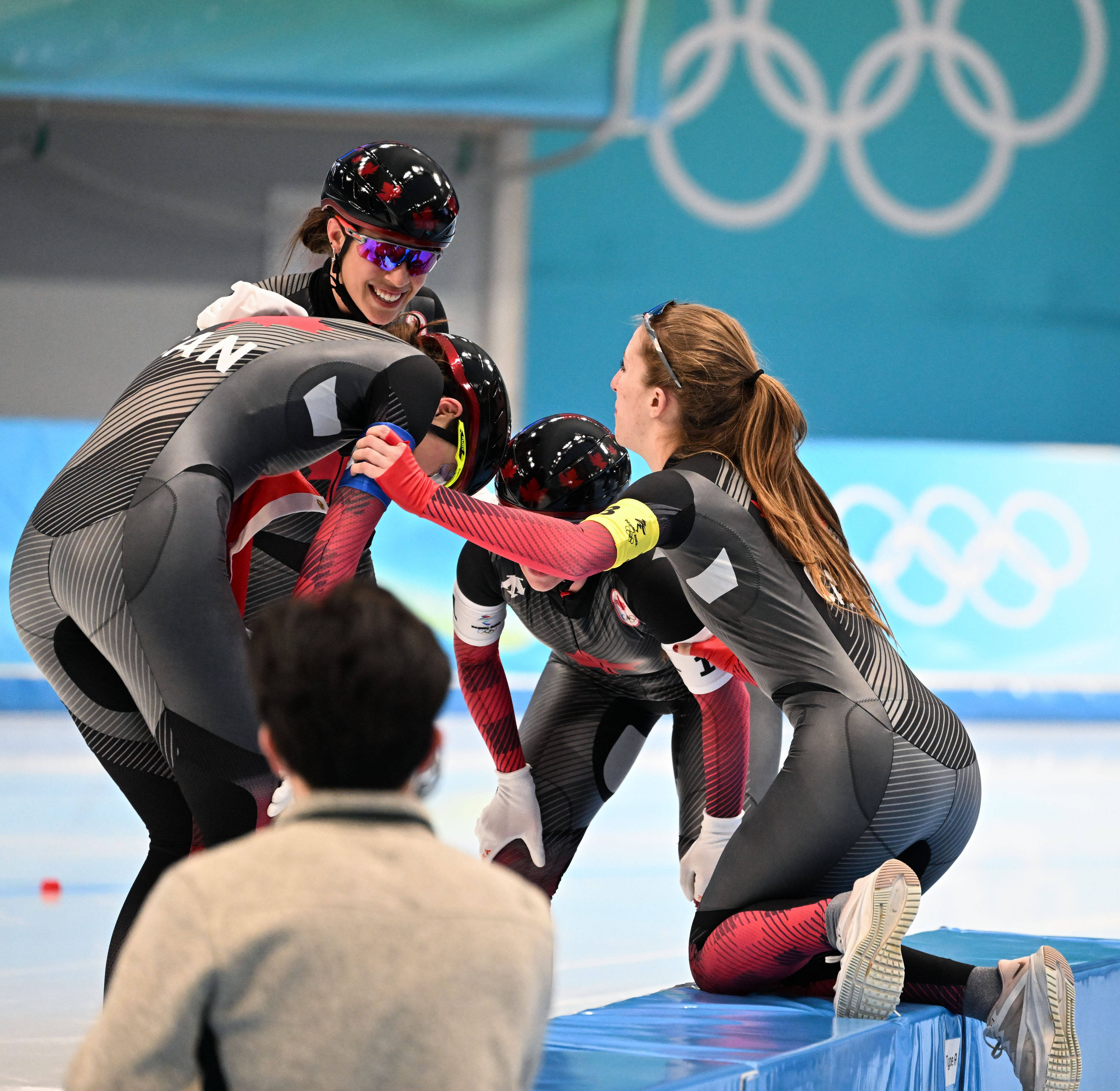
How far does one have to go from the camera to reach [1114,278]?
533 inches

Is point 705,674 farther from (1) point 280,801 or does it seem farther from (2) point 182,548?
(2) point 182,548

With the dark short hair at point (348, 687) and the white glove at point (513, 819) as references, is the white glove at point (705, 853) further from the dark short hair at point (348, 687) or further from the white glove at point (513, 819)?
the dark short hair at point (348, 687)

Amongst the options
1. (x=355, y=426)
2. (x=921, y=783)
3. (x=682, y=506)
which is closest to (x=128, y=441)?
(x=355, y=426)

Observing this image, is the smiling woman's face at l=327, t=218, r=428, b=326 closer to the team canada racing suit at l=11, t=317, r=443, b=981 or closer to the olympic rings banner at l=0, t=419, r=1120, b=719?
the team canada racing suit at l=11, t=317, r=443, b=981

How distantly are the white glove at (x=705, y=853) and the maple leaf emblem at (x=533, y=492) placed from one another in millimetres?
782

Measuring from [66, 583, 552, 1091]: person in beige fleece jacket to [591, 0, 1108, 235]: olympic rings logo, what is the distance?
12.0 meters

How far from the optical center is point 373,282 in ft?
9.78

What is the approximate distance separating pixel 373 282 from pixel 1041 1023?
1810mm

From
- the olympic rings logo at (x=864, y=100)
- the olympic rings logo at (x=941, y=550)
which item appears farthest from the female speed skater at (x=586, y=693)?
the olympic rings logo at (x=864, y=100)

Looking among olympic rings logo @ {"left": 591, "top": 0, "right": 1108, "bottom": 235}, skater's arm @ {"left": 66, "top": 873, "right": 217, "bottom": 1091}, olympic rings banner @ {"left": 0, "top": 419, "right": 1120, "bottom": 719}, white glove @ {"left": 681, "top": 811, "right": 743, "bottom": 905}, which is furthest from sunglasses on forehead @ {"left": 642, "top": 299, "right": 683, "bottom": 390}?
olympic rings logo @ {"left": 591, "top": 0, "right": 1108, "bottom": 235}

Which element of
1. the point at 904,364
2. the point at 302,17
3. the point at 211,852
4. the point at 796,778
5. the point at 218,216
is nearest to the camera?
the point at 211,852

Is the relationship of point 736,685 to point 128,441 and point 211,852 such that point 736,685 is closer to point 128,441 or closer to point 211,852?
point 128,441

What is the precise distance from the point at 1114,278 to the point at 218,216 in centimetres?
787

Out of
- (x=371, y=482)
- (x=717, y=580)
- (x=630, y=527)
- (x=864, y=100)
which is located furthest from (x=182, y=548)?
(x=864, y=100)
